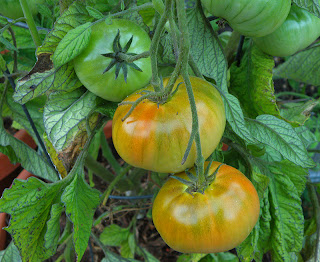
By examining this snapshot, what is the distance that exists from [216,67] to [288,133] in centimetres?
16

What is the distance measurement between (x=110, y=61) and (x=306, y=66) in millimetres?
557

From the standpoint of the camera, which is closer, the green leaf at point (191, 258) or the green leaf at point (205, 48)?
the green leaf at point (205, 48)

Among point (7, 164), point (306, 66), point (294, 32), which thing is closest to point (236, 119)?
point (294, 32)

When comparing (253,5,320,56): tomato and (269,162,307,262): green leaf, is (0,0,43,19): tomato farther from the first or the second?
(269,162,307,262): green leaf

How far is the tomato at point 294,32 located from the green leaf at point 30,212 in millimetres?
429

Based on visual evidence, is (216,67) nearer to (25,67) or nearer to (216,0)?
(216,0)

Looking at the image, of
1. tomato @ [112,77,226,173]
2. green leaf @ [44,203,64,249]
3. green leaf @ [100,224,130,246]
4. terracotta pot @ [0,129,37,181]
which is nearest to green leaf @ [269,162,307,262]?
tomato @ [112,77,226,173]

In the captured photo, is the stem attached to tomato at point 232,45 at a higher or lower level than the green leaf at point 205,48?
lower

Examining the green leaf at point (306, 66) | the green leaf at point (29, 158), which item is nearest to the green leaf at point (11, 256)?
the green leaf at point (29, 158)

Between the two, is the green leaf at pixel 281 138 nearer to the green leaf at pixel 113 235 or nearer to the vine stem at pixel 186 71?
the vine stem at pixel 186 71

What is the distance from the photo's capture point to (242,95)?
71 cm

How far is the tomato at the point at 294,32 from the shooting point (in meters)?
0.57

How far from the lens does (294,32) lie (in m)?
0.57

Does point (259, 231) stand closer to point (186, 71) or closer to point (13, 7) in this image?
point (186, 71)
